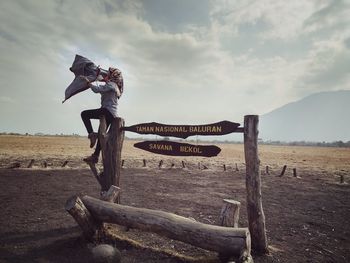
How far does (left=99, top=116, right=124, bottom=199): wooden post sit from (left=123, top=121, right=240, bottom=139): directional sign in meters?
0.32

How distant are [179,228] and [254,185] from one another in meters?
1.96

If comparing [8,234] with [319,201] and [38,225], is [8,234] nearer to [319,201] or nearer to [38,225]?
[38,225]

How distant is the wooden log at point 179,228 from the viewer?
4.31m

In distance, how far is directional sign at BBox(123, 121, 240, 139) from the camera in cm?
558

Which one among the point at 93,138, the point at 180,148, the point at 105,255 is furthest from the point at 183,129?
the point at 105,255

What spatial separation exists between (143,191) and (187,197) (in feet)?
6.84

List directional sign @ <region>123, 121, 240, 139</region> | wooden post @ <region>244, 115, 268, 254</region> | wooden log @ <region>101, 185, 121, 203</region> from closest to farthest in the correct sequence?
wooden post @ <region>244, 115, 268, 254</region> < directional sign @ <region>123, 121, 240, 139</region> < wooden log @ <region>101, 185, 121, 203</region>

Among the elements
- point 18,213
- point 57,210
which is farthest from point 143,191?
point 18,213

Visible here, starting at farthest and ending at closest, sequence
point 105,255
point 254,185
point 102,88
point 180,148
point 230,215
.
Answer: point 102,88 < point 180,148 < point 254,185 < point 230,215 < point 105,255

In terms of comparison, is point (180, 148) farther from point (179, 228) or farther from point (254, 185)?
point (179, 228)

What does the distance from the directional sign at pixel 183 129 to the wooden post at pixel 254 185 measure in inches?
12.4

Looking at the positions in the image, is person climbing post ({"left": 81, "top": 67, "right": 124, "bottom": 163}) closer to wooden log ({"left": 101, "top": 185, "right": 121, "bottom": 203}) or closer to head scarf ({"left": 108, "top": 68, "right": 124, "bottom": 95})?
head scarf ({"left": 108, "top": 68, "right": 124, "bottom": 95})

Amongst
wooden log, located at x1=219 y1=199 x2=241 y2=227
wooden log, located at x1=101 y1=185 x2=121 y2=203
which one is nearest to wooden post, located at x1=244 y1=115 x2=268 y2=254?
wooden log, located at x1=219 y1=199 x2=241 y2=227

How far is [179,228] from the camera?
182 inches
